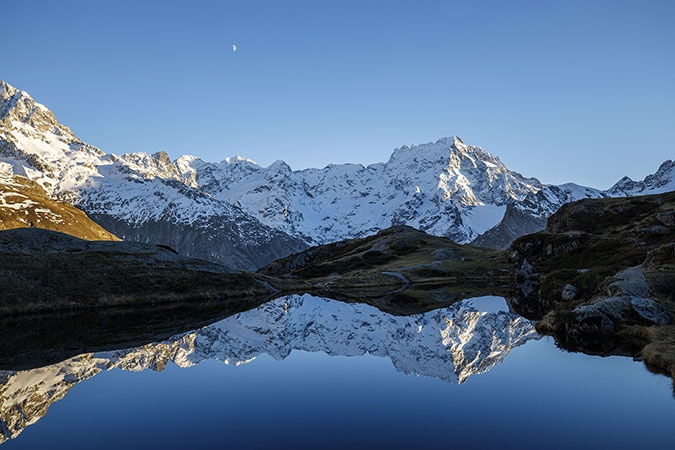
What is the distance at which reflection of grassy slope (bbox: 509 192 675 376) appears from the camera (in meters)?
36.8

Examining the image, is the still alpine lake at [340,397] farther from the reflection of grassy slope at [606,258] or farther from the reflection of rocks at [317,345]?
the reflection of grassy slope at [606,258]

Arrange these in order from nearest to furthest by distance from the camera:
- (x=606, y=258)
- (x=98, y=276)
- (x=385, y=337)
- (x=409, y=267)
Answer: (x=385, y=337), (x=98, y=276), (x=606, y=258), (x=409, y=267)

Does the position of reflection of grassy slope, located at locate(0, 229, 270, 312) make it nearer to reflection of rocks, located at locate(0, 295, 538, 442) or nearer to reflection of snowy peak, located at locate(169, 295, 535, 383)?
reflection of snowy peak, located at locate(169, 295, 535, 383)

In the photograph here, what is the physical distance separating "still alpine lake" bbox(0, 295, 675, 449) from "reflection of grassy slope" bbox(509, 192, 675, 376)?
4.06 metres

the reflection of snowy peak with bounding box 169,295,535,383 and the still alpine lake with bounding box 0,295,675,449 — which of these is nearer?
the still alpine lake with bounding box 0,295,675,449

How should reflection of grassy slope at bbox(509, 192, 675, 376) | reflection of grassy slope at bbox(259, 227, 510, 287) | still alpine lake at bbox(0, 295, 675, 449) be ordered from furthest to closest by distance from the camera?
reflection of grassy slope at bbox(259, 227, 510, 287), reflection of grassy slope at bbox(509, 192, 675, 376), still alpine lake at bbox(0, 295, 675, 449)

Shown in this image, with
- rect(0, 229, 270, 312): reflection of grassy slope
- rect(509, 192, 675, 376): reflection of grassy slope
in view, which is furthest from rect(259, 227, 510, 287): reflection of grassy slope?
rect(0, 229, 270, 312): reflection of grassy slope

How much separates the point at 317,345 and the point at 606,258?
65.9 meters

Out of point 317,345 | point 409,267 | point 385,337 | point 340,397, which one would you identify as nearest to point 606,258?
point 385,337

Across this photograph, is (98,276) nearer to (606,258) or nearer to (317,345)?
(317,345)

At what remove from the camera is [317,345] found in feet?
155

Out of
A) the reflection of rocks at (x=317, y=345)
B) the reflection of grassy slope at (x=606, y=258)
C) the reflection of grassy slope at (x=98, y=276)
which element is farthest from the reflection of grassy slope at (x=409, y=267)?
the reflection of rocks at (x=317, y=345)

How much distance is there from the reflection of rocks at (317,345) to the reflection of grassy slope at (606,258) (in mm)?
7879

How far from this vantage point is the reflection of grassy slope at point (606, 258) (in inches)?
1448
